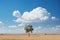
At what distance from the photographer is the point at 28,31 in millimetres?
88625

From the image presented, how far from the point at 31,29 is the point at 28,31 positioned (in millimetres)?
2178

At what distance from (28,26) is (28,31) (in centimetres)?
266

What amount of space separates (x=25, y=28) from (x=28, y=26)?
1.91 m

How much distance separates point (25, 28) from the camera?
89.5 metres

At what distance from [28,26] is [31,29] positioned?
9.08 ft

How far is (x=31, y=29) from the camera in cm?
8756

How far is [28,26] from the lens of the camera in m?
89.3

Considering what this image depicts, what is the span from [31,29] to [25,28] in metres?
3.71
